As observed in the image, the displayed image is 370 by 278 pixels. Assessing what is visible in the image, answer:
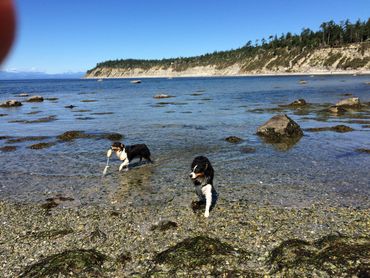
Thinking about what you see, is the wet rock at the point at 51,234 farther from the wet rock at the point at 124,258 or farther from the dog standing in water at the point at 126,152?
the dog standing in water at the point at 126,152

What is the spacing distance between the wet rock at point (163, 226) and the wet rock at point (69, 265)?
6.39 ft

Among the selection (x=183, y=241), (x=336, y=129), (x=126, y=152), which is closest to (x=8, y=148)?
(x=126, y=152)

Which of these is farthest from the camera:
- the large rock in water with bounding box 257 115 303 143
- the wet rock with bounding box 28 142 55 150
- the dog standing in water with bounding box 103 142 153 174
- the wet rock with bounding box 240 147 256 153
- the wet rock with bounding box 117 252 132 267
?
the large rock in water with bounding box 257 115 303 143

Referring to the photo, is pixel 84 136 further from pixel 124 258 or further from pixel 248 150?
pixel 124 258

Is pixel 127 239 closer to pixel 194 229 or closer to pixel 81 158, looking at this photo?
pixel 194 229

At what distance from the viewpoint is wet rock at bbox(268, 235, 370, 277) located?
300 inches

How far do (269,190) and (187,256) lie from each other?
227 inches

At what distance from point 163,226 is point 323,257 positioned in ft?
14.6

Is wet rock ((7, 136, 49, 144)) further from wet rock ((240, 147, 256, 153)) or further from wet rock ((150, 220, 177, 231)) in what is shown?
wet rock ((150, 220, 177, 231))

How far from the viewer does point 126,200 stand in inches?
488

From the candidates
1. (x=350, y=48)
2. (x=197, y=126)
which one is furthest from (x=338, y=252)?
(x=350, y=48)

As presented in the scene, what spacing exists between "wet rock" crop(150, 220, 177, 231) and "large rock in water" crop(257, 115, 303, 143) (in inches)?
562

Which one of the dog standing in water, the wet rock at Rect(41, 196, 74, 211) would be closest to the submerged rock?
the wet rock at Rect(41, 196, 74, 211)

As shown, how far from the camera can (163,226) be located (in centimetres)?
1011
